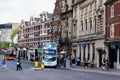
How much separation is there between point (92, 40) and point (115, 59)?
10088 millimetres

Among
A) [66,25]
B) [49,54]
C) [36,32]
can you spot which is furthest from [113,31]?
[36,32]

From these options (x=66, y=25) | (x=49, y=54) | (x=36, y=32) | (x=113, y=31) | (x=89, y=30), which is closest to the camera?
(x=113, y=31)

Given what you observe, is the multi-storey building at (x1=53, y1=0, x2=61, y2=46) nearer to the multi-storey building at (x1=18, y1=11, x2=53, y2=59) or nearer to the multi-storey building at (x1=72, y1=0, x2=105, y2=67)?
the multi-storey building at (x1=18, y1=11, x2=53, y2=59)

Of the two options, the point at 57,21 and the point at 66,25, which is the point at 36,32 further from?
the point at 66,25

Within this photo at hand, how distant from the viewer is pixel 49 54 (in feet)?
191

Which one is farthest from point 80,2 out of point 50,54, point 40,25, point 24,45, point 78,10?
point 24,45

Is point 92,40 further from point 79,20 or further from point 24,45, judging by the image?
point 24,45

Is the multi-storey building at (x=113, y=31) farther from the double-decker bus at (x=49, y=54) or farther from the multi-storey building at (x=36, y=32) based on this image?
Answer: the multi-storey building at (x=36, y=32)

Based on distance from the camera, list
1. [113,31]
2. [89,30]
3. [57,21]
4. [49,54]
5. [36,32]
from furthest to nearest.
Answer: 1. [36,32]
2. [57,21]
3. [89,30]
4. [49,54]
5. [113,31]

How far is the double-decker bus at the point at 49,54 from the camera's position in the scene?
190ft

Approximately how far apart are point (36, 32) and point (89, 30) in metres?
53.3

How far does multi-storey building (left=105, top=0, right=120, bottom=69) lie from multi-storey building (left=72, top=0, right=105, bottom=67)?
1503mm

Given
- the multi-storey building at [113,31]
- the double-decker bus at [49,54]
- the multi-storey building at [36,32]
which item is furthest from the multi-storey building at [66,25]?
the multi-storey building at [113,31]

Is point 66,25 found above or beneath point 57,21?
beneath
